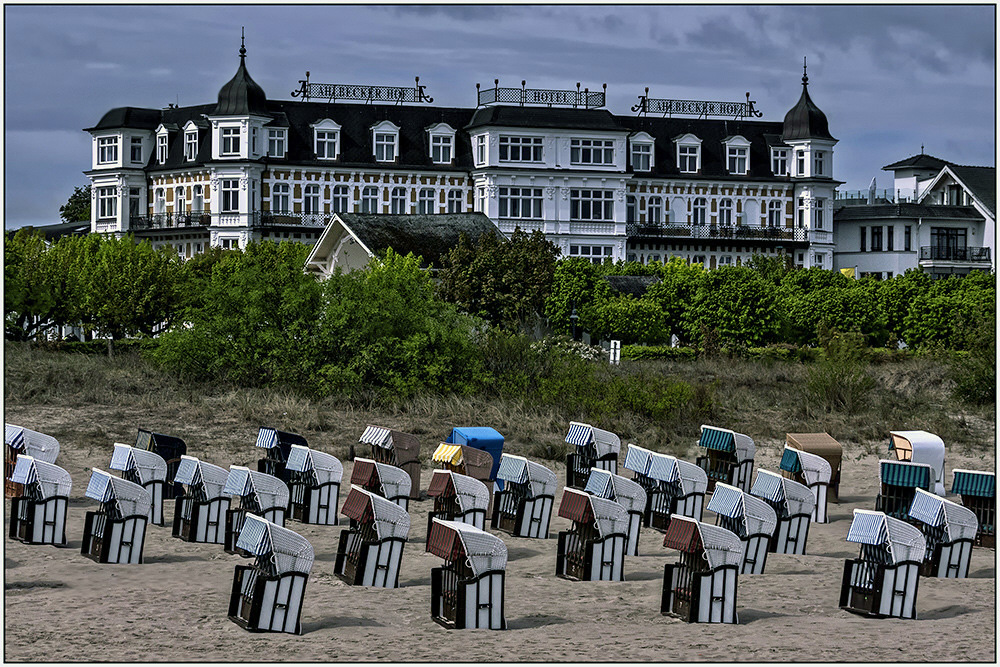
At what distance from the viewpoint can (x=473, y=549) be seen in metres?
12.5

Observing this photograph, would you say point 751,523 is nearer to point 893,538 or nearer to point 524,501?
point 893,538

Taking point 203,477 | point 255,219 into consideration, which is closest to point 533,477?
point 203,477

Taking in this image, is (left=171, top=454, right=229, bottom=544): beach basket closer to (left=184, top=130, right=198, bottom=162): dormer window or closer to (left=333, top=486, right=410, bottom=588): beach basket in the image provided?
(left=333, top=486, right=410, bottom=588): beach basket

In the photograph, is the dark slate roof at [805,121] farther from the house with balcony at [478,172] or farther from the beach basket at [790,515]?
the beach basket at [790,515]

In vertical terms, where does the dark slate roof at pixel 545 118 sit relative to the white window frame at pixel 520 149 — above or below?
above

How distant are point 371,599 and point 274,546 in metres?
1.67

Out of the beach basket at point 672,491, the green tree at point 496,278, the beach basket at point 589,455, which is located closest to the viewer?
the beach basket at point 672,491

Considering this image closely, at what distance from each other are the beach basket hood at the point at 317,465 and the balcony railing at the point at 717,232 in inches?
1987

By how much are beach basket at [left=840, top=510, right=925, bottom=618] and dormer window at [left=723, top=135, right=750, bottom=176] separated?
58.0 meters

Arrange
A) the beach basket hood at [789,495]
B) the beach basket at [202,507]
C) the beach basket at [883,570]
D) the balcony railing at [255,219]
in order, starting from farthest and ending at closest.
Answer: the balcony railing at [255,219], the beach basket hood at [789,495], the beach basket at [202,507], the beach basket at [883,570]

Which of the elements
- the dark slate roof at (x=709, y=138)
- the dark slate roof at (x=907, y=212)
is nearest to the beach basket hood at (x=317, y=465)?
the dark slate roof at (x=709, y=138)

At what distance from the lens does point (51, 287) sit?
47.9 meters

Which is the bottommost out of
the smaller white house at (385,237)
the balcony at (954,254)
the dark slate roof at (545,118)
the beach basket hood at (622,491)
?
the beach basket hood at (622,491)

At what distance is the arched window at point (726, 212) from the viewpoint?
70375mm
